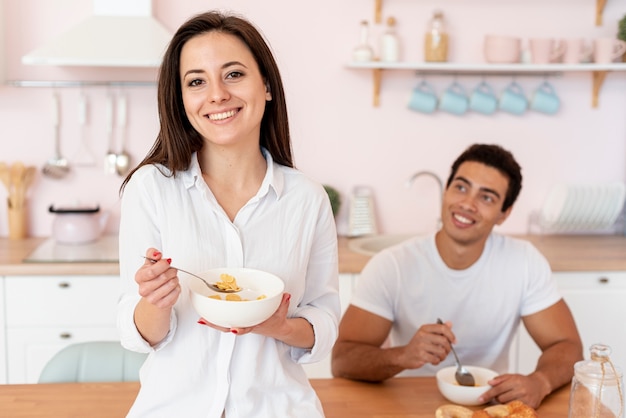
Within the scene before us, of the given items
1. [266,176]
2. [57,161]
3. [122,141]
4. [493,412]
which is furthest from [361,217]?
[266,176]

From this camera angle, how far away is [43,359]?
107 inches

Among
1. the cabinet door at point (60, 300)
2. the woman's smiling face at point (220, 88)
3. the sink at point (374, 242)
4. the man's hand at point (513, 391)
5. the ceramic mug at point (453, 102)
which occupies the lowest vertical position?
the cabinet door at point (60, 300)

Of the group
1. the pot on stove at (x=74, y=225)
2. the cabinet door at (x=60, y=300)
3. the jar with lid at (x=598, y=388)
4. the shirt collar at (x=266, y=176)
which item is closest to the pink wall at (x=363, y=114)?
the pot on stove at (x=74, y=225)

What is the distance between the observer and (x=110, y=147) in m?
3.16

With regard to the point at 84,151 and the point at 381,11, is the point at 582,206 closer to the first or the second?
the point at 381,11

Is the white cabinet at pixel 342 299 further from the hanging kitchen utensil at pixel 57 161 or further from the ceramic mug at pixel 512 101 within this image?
the hanging kitchen utensil at pixel 57 161

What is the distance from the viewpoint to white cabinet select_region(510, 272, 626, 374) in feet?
9.35

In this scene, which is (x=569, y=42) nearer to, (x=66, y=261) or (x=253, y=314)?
(x=66, y=261)

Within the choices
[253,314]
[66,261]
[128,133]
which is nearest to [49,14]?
[128,133]

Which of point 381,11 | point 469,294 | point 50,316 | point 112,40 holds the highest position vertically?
point 381,11

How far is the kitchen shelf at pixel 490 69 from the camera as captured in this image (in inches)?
119

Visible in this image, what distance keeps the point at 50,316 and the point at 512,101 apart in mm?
2013

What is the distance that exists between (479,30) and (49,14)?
1.76m

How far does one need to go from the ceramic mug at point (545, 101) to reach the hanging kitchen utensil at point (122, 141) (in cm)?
171
